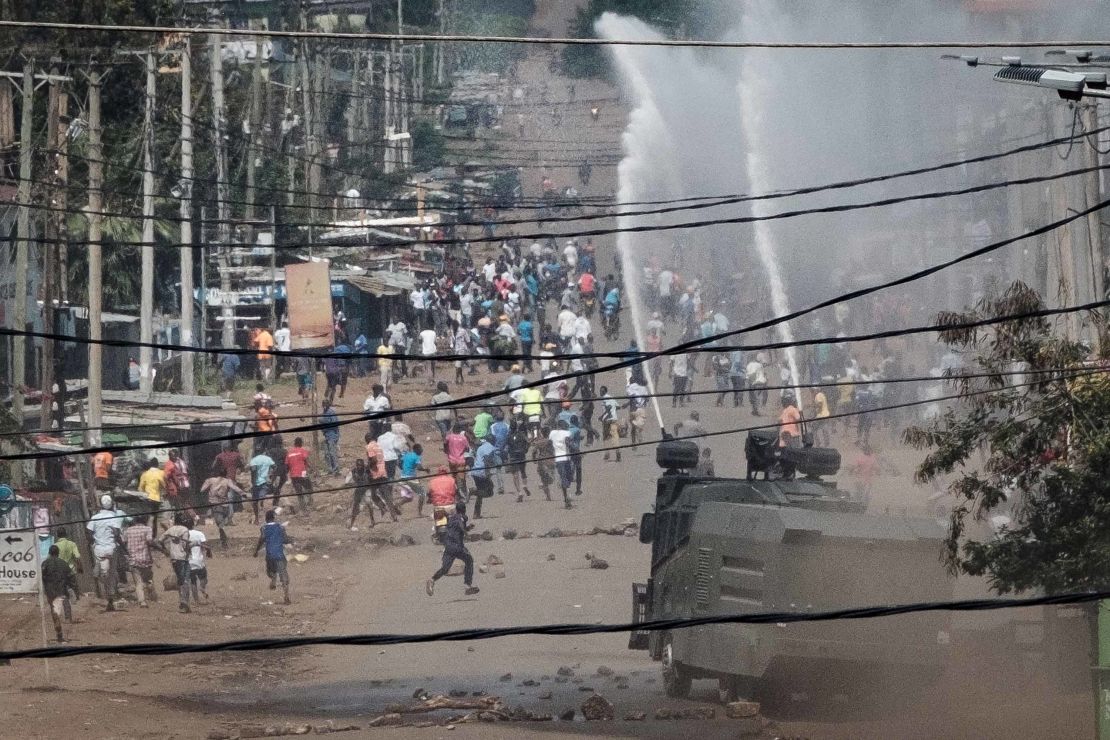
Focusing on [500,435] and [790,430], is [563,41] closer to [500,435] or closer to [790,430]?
[500,435]

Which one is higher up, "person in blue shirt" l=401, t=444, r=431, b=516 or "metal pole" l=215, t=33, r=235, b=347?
"metal pole" l=215, t=33, r=235, b=347

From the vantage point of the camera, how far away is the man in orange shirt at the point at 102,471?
80.5ft

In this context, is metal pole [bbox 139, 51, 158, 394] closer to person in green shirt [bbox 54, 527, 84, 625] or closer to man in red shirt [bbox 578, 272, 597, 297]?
person in green shirt [bbox 54, 527, 84, 625]

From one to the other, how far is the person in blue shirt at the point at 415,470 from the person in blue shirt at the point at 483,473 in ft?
2.62

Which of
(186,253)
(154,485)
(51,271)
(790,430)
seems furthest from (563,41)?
(186,253)

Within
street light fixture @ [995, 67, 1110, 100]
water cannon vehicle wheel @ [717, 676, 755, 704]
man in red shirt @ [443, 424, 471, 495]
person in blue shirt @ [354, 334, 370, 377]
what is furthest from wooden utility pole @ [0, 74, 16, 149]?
street light fixture @ [995, 67, 1110, 100]

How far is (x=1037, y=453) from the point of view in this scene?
14.3 metres

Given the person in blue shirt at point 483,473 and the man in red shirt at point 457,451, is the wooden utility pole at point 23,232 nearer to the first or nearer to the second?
the man in red shirt at point 457,451

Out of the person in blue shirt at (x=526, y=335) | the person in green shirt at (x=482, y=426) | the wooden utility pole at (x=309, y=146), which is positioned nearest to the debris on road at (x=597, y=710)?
the person in green shirt at (x=482, y=426)

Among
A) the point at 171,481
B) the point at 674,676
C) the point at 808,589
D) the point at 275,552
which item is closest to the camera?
the point at 808,589

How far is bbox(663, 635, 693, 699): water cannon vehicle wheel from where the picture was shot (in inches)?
636

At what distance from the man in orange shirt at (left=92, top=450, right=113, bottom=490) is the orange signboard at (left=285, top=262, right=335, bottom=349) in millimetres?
4702

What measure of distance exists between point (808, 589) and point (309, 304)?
15.8 m

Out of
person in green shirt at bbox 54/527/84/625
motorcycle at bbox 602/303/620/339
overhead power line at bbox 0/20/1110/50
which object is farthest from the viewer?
motorcycle at bbox 602/303/620/339
